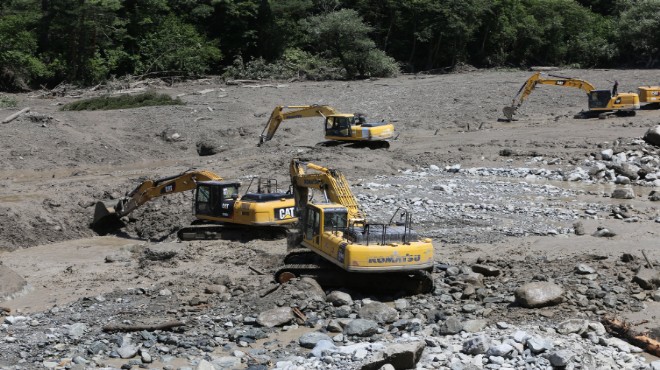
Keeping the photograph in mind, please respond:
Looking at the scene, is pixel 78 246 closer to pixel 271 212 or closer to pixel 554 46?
pixel 271 212

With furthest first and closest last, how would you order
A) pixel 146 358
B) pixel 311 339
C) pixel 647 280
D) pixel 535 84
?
pixel 535 84 < pixel 647 280 < pixel 311 339 < pixel 146 358

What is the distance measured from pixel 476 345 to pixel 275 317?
11.0ft

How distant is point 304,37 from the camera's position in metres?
49.7

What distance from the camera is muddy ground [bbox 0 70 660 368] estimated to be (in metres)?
18.4

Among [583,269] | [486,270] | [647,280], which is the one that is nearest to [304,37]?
[486,270]

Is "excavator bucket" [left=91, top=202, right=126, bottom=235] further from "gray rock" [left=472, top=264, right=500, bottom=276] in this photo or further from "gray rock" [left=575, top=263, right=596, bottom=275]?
"gray rock" [left=575, top=263, right=596, bottom=275]

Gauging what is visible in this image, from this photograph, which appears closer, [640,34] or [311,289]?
[311,289]

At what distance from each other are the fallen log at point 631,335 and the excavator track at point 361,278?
3.15 m

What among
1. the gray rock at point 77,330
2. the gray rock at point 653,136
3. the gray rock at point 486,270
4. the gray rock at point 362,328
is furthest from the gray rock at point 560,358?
the gray rock at point 653,136

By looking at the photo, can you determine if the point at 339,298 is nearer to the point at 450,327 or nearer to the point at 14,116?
the point at 450,327

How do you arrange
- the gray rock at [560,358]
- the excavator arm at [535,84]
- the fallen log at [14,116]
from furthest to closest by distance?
the excavator arm at [535,84] < the fallen log at [14,116] < the gray rock at [560,358]

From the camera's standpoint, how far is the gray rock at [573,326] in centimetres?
1323

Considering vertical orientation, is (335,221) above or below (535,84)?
below

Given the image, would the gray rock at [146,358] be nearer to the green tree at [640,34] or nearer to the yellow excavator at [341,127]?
the yellow excavator at [341,127]
